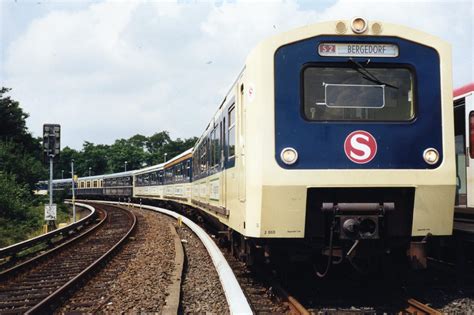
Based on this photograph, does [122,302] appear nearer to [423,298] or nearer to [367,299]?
[367,299]

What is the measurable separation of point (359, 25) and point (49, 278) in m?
6.68

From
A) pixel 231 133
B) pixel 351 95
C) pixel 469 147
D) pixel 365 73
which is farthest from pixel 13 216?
pixel 365 73

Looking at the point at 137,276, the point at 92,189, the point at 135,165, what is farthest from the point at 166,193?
the point at 135,165

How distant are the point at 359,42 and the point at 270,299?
326 cm

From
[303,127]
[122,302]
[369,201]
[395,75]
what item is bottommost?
[122,302]

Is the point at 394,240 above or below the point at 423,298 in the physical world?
above

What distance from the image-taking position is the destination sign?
612 centimetres

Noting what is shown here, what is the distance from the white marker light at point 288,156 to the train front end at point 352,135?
0.04 ft

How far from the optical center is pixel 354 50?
614 centimetres

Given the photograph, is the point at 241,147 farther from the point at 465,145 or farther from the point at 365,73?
the point at 465,145

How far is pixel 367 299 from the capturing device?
6.48 meters

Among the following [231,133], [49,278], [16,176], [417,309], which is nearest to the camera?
[417,309]

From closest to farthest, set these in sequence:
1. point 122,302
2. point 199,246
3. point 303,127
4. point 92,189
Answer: point 303,127, point 122,302, point 199,246, point 92,189

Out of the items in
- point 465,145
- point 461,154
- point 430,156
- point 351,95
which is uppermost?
point 351,95
